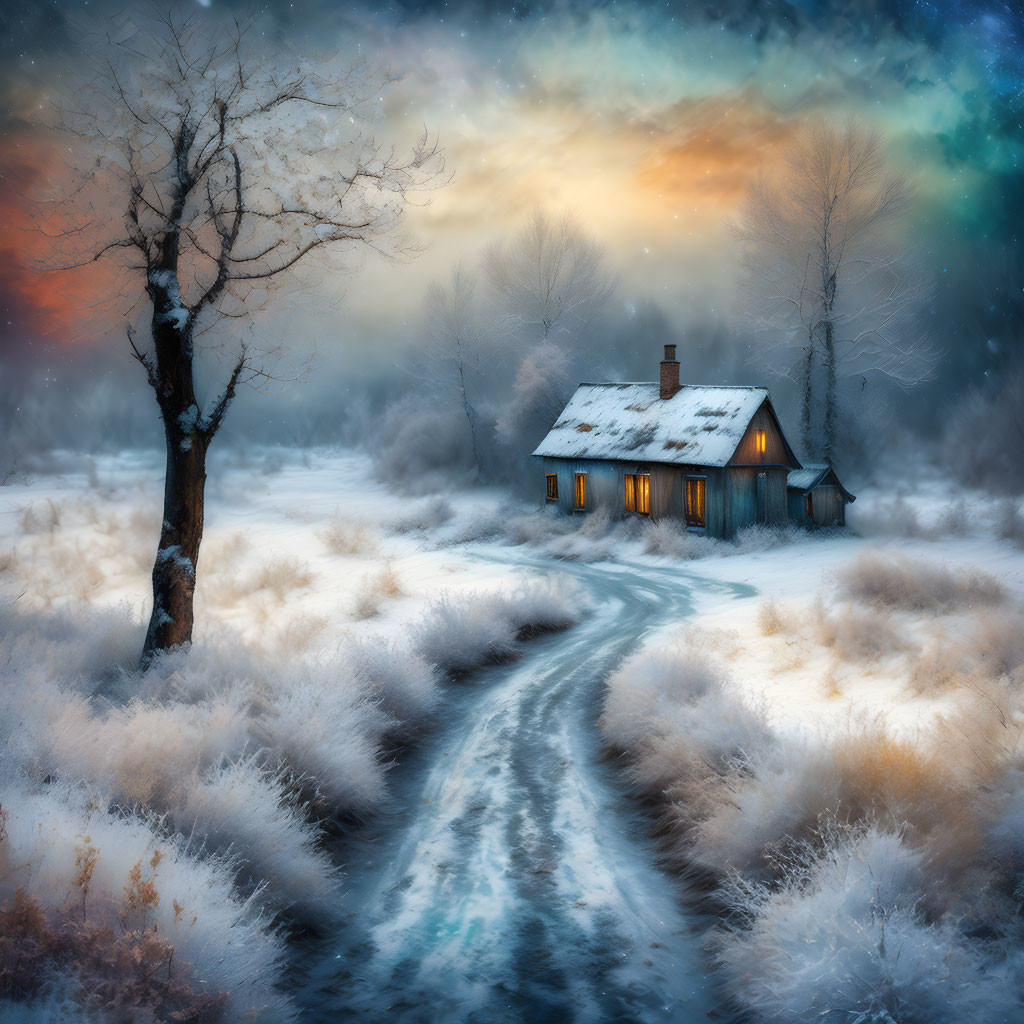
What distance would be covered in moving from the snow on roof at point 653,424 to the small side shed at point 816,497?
305 cm

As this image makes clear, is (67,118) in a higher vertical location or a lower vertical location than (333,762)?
higher

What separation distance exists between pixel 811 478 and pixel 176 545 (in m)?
21.6

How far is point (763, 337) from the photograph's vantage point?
30.5 metres

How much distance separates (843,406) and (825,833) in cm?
3055

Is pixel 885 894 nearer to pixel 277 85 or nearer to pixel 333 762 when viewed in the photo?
pixel 333 762

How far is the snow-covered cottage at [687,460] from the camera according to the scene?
77.8 ft

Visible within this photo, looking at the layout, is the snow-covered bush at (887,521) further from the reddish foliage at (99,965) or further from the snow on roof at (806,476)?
the reddish foliage at (99,965)

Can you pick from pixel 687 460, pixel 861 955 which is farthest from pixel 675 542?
pixel 861 955

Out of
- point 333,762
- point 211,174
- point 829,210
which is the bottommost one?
point 333,762

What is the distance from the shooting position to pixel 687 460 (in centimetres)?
2381

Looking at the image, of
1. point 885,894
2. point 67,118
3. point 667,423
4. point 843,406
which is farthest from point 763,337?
point 885,894

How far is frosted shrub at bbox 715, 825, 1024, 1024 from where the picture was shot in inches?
128

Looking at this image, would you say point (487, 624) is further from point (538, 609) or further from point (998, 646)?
point (998, 646)

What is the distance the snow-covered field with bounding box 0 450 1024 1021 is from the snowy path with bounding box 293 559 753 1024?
1.04ft
